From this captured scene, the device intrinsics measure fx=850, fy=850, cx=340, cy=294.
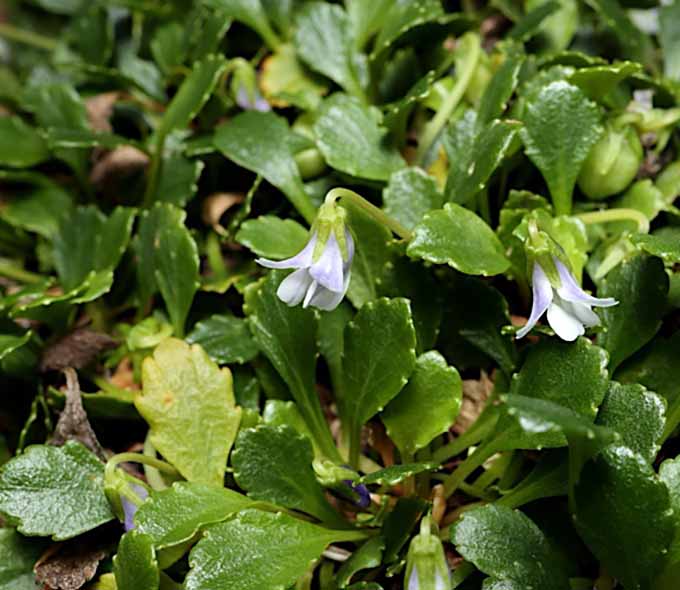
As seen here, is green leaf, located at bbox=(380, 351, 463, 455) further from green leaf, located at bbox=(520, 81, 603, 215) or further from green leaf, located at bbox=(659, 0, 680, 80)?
green leaf, located at bbox=(659, 0, 680, 80)

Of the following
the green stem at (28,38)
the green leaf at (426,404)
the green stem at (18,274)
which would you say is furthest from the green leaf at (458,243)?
the green stem at (28,38)

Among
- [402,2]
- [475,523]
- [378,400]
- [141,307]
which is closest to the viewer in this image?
[475,523]

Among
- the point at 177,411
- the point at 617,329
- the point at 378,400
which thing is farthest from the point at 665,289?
the point at 177,411

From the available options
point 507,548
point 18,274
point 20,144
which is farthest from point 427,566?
point 20,144

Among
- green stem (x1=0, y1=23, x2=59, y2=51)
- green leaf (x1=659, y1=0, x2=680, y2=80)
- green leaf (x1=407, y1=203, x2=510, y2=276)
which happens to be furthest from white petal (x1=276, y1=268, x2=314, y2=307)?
green stem (x1=0, y1=23, x2=59, y2=51)

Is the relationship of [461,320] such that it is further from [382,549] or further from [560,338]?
[382,549]

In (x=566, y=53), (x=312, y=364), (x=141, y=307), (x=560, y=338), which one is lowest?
(x=141, y=307)
